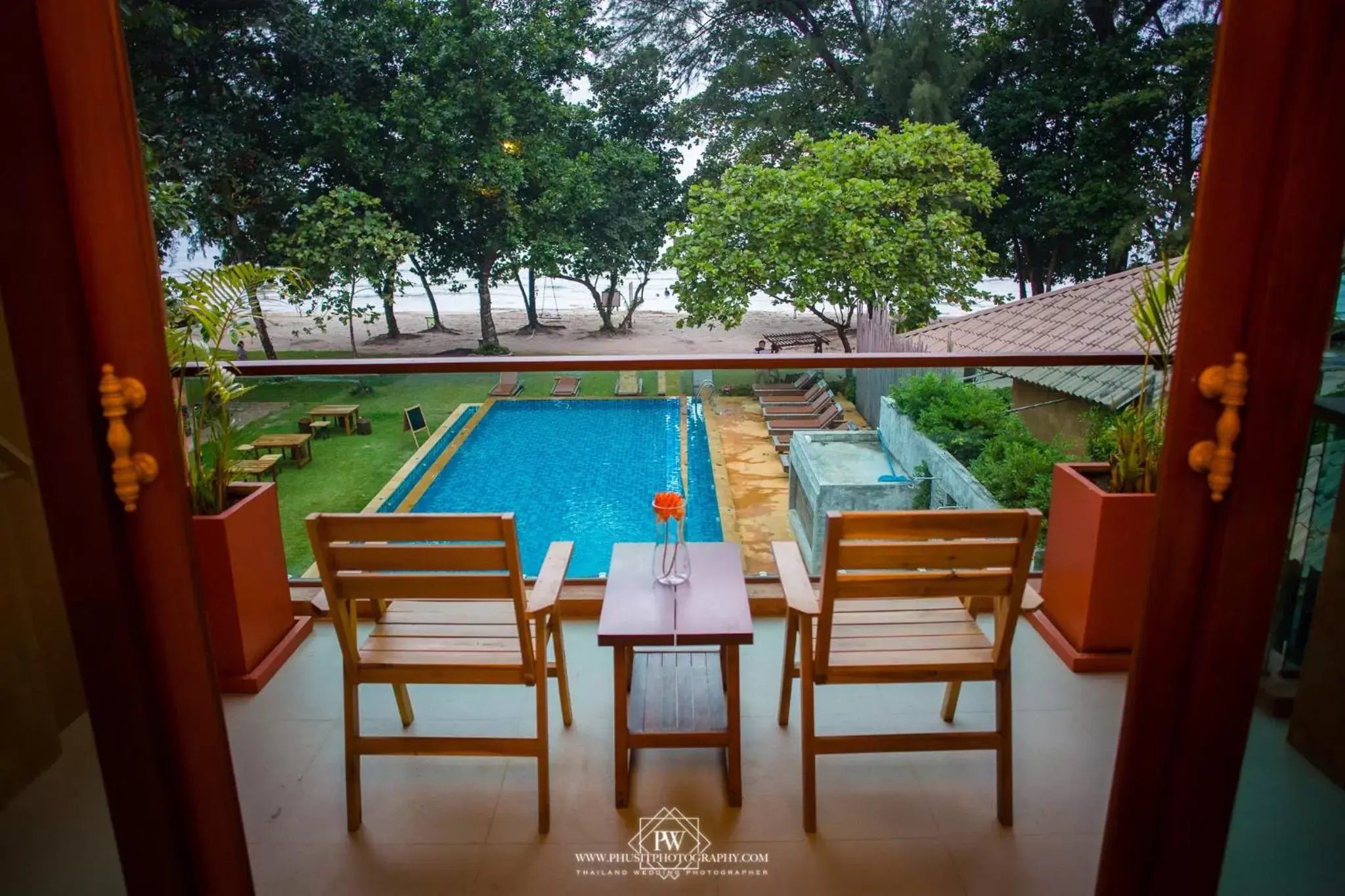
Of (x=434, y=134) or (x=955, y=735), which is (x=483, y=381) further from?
(x=434, y=134)

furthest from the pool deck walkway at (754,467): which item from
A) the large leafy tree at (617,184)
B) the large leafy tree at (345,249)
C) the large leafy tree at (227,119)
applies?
the large leafy tree at (617,184)

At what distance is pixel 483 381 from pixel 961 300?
10.1 m

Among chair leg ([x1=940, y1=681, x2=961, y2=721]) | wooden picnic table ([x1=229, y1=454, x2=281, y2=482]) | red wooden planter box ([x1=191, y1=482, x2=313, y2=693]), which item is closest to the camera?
chair leg ([x1=940, y1=681, x2=961, y2=721])

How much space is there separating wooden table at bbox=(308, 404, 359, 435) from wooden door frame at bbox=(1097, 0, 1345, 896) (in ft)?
9.91

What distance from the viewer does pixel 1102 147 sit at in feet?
45.7

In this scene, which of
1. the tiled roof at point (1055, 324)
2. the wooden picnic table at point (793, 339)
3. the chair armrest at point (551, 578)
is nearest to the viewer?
the chair armrest at point (551, 578)

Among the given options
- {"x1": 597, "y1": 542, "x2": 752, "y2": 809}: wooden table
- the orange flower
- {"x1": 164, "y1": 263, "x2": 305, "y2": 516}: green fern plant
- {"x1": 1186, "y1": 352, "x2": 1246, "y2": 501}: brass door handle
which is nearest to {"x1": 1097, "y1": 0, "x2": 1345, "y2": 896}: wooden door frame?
{"x1": 1186, "y1": 352, "x2": 1246, "y2": 501}: brass door handle

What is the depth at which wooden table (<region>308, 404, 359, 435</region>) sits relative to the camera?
3404 mm

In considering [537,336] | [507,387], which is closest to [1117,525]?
[507,387]

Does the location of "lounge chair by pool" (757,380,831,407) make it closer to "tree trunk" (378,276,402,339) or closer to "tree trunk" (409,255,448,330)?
"tree trunk" (378,276,402,339)

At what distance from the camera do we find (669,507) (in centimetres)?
221

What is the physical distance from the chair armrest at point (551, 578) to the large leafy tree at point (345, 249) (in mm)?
11724

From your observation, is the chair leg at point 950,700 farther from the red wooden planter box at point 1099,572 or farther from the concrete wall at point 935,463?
the concrete wall at point 935,463

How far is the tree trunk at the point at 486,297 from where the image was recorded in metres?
15.2
